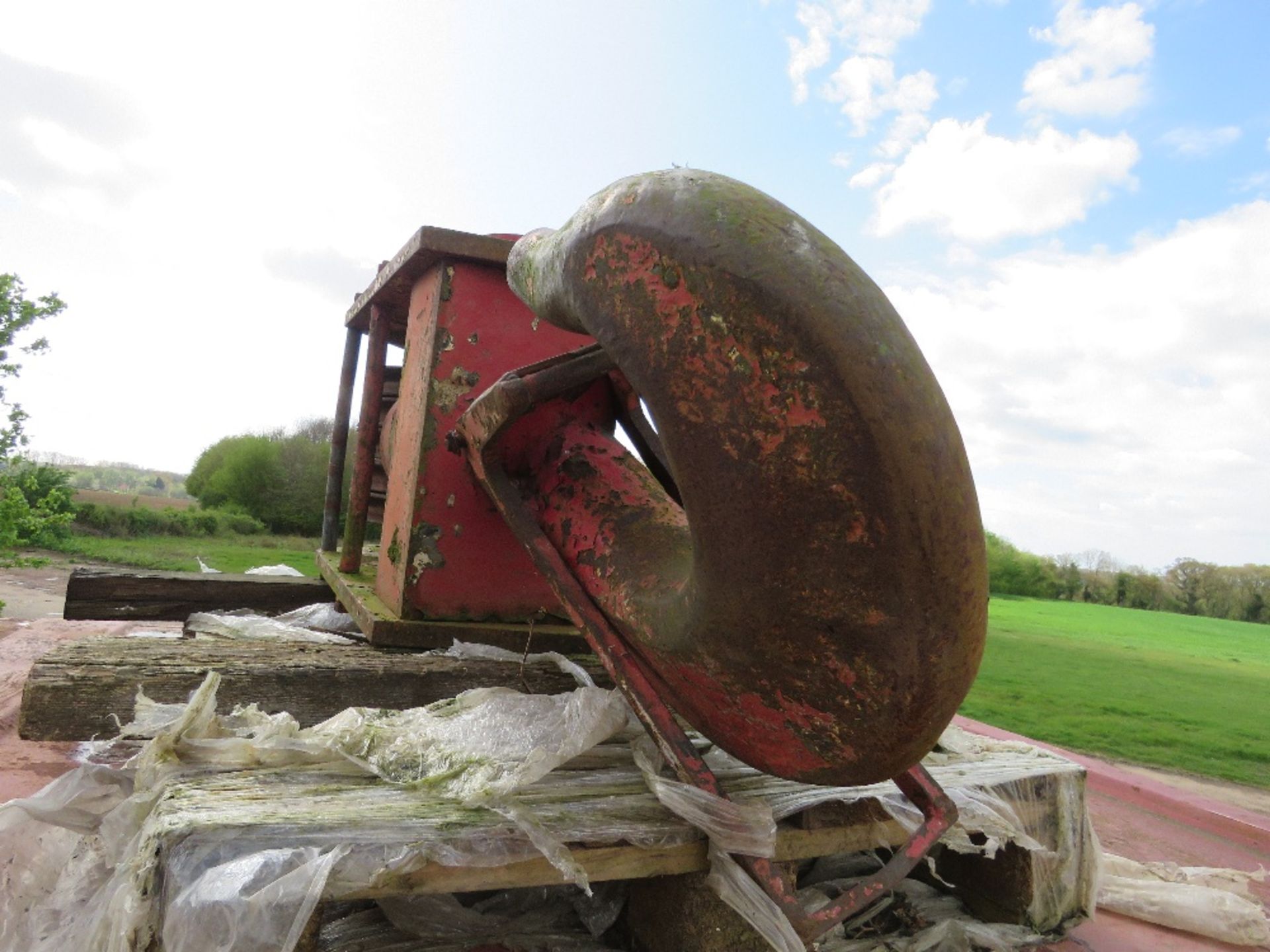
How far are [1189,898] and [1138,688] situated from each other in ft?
14.0

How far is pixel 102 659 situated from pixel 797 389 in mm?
1380

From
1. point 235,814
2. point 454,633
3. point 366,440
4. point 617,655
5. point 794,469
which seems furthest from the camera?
point 366,440

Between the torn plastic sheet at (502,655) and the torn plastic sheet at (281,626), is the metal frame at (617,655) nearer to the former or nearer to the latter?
the torn plastic sheet at (502,655)

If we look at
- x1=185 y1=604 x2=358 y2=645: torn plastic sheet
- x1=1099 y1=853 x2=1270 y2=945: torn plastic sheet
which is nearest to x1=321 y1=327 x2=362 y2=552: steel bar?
x1=185 y1=604 x2=358 y2=645: torn plastic sheet

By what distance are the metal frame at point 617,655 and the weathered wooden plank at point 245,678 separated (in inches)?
17.1

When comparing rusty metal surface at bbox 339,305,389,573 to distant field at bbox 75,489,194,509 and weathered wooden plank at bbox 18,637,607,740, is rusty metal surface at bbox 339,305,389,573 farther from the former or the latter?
distant field at bbox 75,489,194,509

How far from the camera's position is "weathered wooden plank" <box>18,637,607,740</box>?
1.33m

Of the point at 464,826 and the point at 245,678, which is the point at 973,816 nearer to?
the point at 464,826

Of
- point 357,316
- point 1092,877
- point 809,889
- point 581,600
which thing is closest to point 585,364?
point 581,600

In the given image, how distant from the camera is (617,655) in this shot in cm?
114

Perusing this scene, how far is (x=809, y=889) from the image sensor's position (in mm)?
1382

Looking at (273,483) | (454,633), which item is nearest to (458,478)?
(454,633)

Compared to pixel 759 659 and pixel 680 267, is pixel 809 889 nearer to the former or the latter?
pixel 759 659

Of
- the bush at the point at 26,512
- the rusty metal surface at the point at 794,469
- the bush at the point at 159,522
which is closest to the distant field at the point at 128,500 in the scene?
the bush at the point at 159,522
